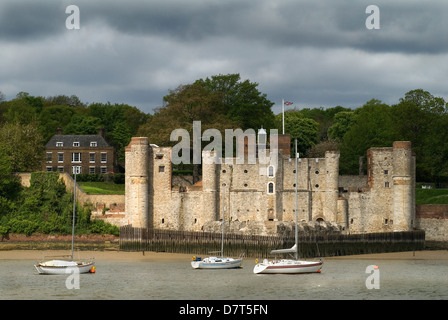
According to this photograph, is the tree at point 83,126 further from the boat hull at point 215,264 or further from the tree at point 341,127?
the boat hull at point 215,264

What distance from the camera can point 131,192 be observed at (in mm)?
77312

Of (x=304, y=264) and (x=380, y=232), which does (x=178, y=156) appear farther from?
(x=304, y=264)

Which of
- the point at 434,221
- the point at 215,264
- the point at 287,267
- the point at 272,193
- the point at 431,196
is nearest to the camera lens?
the point at 287,267

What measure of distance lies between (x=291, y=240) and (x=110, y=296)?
2077cm

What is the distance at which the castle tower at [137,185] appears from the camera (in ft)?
253

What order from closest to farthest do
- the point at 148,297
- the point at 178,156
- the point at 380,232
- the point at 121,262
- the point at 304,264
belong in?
the point at 148,297, the point at 304,264, the point at 121,262, the point at 380,232, the point at 178,156

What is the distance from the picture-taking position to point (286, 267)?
60625mm

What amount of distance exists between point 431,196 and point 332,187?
15.3 m

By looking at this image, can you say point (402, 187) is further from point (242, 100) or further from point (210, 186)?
point (242, 100)

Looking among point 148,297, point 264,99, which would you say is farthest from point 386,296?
point 264,99

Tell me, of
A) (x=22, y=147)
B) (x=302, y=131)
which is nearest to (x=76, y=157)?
(x=22, y=147)
